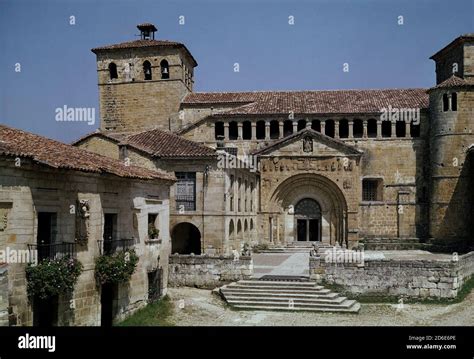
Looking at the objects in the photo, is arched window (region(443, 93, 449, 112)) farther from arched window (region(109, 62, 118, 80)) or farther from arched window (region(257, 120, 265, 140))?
arched window (region(109, 62, 118, 80))

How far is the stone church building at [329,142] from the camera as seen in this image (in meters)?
35.3

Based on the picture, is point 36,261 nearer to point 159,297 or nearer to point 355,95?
point 159,297

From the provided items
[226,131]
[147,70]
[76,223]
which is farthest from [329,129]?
[76,223]

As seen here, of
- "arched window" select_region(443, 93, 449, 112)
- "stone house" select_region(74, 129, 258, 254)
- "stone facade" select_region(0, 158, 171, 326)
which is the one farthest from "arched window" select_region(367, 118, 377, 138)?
"stone facade" select_region(0, 158, 171, 326)

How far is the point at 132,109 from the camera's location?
41562 mm

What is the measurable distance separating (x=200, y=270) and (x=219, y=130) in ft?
56.5

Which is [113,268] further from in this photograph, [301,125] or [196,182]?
[301,125]

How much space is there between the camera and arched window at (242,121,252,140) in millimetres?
38719

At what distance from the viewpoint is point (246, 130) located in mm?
38906

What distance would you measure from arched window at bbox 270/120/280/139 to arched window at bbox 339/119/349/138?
418 centimetres
